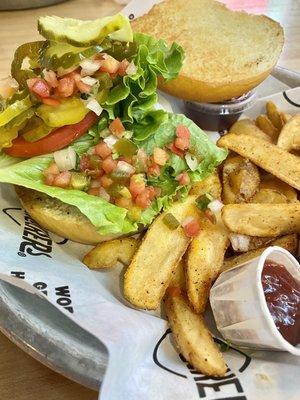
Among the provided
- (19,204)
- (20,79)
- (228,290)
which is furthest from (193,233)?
(20,79)

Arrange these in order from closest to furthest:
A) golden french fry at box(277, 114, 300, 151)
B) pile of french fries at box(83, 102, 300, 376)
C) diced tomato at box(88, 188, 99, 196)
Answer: pile of french fries at box(83, 102, 300, 376) < diced tomato at box(88, 188, 99, 196) < golden french fry at box(277, 114, 300, 151)

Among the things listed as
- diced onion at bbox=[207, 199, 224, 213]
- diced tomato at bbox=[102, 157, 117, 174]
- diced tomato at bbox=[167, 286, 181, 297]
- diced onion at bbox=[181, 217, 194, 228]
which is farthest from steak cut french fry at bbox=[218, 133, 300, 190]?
diced tomato at bbox=[167, 286, 181, 297]

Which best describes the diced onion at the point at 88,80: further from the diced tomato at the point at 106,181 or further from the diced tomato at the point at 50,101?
the diced tomato at the point at 106,181

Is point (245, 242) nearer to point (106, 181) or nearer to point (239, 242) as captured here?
point (239, 242)

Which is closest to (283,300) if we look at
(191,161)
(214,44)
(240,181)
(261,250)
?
(261,250)

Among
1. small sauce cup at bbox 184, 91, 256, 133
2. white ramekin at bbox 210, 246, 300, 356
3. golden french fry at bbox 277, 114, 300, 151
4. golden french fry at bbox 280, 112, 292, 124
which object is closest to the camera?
white ramekin at bbox 210, 246, 300, 356

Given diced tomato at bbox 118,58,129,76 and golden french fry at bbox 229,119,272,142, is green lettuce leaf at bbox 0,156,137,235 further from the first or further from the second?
golden french fry at bbox 229,119,272,142

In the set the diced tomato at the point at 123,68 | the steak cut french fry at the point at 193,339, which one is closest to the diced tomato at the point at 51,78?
the diced tomato at the point at 123,68

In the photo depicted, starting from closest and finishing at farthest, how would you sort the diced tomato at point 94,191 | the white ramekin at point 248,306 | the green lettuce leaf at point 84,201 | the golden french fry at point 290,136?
the white ramekin at point 248,306 < the green lettuce leaf at point 84,201 < the diced tomato at point 94,191 < the golden french fry at point 290,136
